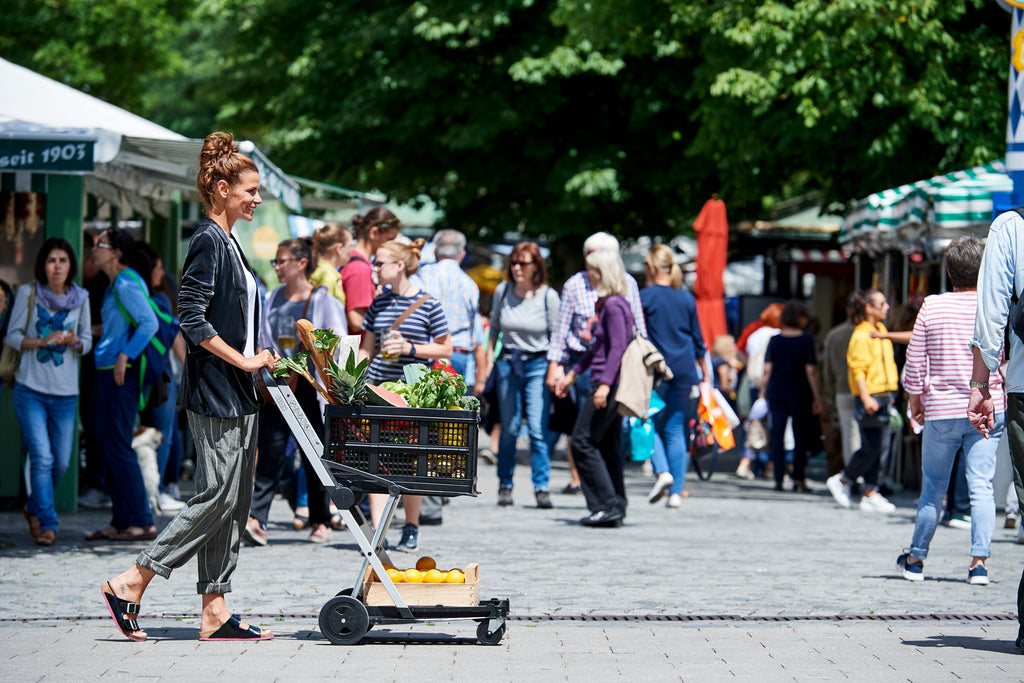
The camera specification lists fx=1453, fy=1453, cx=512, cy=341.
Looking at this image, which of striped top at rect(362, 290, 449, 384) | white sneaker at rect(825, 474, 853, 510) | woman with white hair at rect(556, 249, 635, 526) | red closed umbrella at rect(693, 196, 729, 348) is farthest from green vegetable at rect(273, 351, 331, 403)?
red closed umbrella at rect(693, 196, 729, 348)

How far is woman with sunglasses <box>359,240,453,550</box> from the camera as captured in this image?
876 centimetres

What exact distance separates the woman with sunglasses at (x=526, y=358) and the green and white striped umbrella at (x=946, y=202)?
3.31 metres

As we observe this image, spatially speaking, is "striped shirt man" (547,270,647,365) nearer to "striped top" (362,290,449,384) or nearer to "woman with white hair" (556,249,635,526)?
"woman with white hair" (556,249,635,526)

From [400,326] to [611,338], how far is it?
1876mm

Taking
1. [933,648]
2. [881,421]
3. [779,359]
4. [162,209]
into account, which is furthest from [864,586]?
[162,209]

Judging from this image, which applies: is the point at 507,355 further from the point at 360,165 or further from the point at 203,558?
the point at 360,165

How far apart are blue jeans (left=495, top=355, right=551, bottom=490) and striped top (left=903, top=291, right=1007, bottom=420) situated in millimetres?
3730

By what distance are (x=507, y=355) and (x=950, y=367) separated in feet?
14.2

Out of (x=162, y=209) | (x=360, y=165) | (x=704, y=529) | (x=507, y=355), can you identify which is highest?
(x=360, y=165)

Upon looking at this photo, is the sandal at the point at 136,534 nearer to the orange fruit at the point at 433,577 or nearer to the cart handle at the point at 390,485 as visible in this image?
the orange fruit at the point at 433,577

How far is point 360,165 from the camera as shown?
24.7 m

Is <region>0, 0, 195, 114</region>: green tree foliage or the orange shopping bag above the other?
<region>0, 0, 195, 114</region>: green tree foliage

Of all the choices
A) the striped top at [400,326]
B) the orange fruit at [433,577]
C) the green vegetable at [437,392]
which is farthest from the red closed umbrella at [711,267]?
the orange fruit at [433,577]

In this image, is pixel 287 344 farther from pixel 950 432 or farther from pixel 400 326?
pixel 950 432
